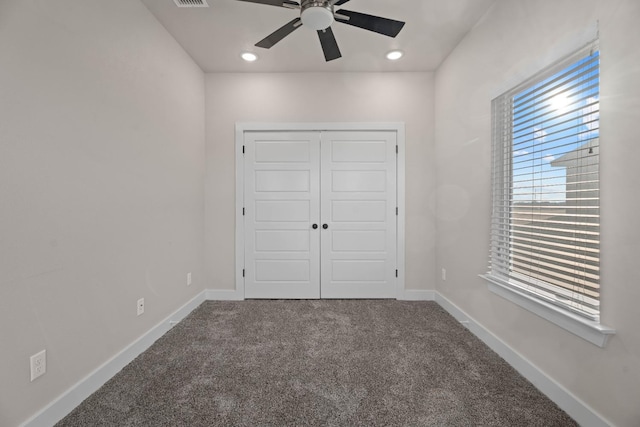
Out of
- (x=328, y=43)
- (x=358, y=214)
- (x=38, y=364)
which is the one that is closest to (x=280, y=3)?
(x=328, y=43)

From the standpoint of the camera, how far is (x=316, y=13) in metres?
1.72

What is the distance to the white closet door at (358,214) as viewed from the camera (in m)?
3.29

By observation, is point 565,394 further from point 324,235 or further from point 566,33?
point 324,235

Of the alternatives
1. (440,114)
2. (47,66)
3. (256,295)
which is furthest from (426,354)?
(47,66)

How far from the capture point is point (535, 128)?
71.4 inches

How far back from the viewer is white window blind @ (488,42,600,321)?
142cm

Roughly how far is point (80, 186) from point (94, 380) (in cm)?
120

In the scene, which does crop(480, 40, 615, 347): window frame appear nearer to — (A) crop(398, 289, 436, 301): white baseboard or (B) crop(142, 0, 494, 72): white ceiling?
(B) crop(142, 0, 494, 72): white ceiling

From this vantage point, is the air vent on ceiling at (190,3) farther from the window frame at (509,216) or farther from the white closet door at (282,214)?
the window frame at (509,216)

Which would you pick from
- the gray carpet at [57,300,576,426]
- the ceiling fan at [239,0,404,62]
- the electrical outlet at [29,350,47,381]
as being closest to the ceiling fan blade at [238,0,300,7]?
the ceiling fan at [239,0,404,62]

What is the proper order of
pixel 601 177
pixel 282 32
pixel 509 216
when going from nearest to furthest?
pixel 601 177
pixel 282 32
pixel 509 216

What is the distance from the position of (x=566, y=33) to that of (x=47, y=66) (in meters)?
2.84

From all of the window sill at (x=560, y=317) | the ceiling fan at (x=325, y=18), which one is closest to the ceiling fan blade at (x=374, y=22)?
the ceiling fan at (x=325, y=18)

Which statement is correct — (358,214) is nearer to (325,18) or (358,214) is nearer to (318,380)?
(318,380)
